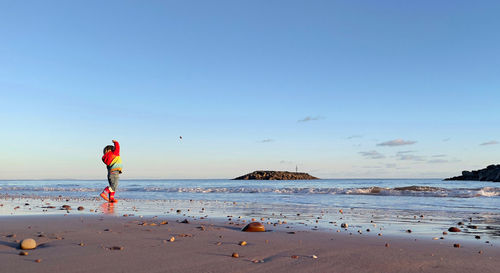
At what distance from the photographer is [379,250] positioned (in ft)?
17.3

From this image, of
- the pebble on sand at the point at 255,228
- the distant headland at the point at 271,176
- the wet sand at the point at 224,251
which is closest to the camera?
the wet sand at the point at 224,251

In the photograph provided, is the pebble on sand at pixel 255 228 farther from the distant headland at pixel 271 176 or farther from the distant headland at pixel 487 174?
the distant headland at pixel 271 176

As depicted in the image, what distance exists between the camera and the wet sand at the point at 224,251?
166 inches

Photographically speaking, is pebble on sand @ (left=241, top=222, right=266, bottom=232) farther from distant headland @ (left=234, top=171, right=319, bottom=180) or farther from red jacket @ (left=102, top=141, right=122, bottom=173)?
distant headland @ (left=234, top=171, right=319, bottom=180)

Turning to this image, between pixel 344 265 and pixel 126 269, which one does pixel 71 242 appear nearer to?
pixel 126 269

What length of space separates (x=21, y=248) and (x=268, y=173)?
126199mm

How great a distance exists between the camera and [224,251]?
16.8 feet

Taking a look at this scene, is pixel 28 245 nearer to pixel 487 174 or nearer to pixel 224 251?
pixel 224 251

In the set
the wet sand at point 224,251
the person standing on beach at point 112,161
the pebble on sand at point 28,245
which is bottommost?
the wet sand at point 224,251

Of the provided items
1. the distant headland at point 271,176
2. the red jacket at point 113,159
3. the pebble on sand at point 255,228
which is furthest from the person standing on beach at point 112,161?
the distant headland at point 271,176

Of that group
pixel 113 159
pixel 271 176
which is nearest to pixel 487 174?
pixel 271 176

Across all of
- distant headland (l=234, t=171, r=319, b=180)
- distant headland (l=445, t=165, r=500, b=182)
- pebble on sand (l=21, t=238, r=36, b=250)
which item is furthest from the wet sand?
distant headland (l=234, t=171, r=319, b=180)

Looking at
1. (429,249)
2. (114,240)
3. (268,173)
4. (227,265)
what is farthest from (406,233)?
(268,173)

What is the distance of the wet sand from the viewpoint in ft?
13.8
